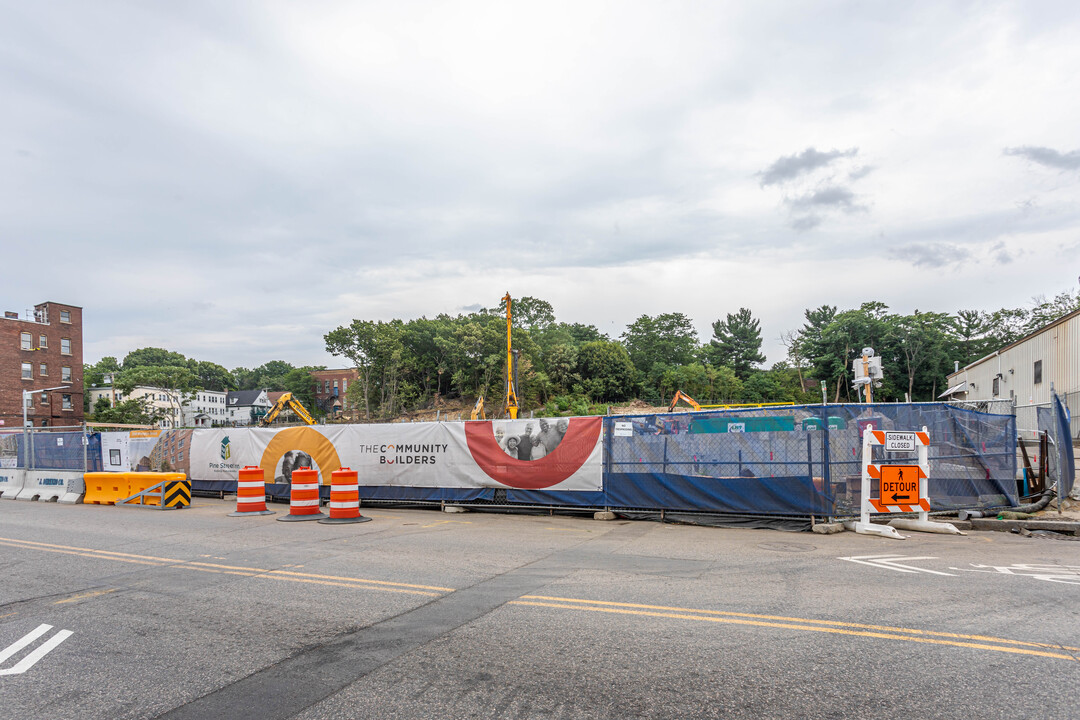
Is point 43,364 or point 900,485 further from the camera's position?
point 43,364

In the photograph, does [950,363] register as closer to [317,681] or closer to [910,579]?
[910,579]

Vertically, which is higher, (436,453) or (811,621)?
(436,453)

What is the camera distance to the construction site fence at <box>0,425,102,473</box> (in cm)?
2025

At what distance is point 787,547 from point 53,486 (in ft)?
71.4

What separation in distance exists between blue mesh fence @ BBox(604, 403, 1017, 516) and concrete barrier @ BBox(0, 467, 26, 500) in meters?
20.9

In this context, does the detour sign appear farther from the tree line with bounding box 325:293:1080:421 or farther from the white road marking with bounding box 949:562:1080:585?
the tree line with bounding box 325:293:1080:421

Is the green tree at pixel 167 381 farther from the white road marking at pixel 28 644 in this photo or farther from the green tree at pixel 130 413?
the white road marking at pixel 28 644

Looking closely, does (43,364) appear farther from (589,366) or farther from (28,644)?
(28,644)

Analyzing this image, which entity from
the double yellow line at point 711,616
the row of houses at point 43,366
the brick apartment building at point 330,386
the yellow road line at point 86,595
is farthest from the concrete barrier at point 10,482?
the brick apartment building at point 330,386

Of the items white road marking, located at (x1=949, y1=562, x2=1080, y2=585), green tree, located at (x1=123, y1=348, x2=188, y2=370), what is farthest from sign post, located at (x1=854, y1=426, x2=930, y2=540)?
green tree, located at (x1=123, y1=348, x2=188, y2=370)

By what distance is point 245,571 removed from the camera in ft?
26.2

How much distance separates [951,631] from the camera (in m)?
5.12

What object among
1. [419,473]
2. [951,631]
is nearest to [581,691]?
[951,631]

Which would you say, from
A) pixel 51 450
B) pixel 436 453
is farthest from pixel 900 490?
pixel 51 450
